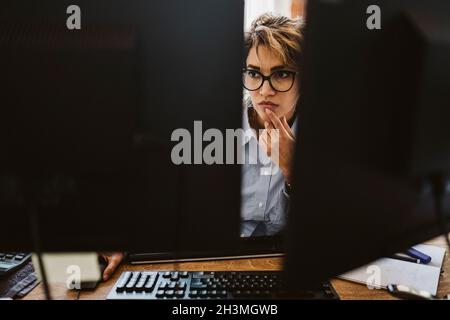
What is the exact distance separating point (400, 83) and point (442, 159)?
0.19 meters

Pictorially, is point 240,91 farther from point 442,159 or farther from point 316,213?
point 442,159

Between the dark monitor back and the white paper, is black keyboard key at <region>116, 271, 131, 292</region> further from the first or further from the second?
the white paper

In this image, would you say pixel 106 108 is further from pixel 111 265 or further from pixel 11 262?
pixel 11 262

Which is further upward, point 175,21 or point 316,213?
point 175,21

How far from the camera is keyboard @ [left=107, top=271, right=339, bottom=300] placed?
0.89m

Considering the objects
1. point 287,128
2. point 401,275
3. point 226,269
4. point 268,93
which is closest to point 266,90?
point 268,93

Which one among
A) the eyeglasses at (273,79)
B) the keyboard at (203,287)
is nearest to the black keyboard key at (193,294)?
the keyboard at (203,287)

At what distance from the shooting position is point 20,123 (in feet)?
1.86

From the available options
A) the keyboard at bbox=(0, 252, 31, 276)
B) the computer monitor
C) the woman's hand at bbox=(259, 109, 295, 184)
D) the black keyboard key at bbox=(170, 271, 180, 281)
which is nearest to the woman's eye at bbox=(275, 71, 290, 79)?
the woman's hand at bbox=(259, 109, 295, 184)

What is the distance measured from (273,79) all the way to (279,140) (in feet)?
0.65

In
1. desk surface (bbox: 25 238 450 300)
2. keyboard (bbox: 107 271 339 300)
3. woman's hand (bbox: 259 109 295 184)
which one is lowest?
desk surface (bbox: 25 238 450 300)

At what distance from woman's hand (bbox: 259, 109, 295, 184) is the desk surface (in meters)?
0.29

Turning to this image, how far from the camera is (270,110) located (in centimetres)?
128
